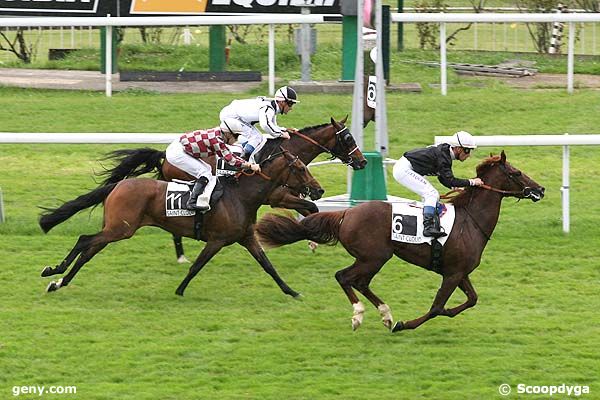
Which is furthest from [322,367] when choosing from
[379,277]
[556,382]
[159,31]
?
[159,31]

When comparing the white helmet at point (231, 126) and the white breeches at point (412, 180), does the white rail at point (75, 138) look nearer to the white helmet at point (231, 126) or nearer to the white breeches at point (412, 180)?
the white helmet at point (231, 126)

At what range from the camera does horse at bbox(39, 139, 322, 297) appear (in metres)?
9.05

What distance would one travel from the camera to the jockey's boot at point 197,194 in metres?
9.05

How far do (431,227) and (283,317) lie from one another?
3.79ft

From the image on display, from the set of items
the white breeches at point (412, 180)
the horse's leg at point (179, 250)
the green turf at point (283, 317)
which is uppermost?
the white breeches at point (412, 180)

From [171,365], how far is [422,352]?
58.4 inches

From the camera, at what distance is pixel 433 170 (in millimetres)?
8625

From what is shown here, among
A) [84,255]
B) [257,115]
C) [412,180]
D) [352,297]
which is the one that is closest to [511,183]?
[412,180]

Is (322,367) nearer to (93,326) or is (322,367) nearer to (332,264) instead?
(93,326)

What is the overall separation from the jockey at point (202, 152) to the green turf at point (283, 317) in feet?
2.69

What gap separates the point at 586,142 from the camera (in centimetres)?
1044

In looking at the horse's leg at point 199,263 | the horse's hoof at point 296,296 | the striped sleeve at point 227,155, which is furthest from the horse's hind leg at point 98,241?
the horse's hoof at point 296,296

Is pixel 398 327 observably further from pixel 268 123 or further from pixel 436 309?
pixel 268 123

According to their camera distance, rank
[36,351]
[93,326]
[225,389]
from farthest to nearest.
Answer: [93,326], [36,351], [225,389]
